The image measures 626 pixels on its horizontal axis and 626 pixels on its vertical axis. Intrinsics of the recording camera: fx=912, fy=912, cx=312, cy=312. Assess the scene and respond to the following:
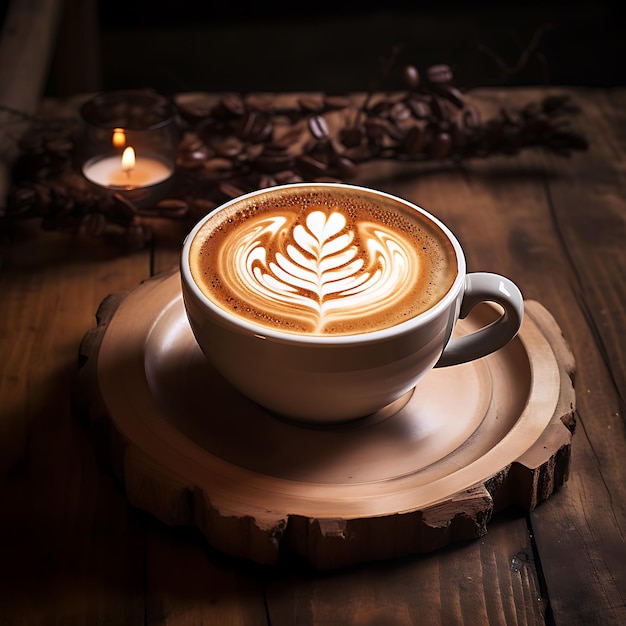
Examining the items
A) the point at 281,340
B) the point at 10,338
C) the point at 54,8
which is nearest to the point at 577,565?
the point at 281,340

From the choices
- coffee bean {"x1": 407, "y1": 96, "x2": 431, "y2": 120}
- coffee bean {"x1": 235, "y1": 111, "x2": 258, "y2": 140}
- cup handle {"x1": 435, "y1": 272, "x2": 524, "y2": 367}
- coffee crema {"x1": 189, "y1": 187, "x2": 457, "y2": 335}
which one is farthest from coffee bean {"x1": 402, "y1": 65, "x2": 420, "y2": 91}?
cup handle {"x1": 435, "y1": 272, "x2": 524, "y2": 367}

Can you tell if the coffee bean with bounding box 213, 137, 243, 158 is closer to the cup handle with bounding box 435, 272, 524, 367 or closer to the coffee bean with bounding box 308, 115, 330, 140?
the coffee bean with bounding box 308, 115, 330, 140

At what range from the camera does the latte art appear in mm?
958

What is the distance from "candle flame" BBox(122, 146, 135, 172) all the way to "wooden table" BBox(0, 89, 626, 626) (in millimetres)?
190

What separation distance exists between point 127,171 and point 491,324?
764 mm

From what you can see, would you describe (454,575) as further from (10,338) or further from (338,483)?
(10,338)

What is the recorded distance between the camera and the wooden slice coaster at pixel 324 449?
2.90 feet

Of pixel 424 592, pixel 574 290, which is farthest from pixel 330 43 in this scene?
pixel 424 592

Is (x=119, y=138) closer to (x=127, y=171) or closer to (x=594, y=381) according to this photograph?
(x=127, y=171)

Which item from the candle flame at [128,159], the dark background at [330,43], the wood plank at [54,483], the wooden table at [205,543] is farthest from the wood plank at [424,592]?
the dark background at [330,43]

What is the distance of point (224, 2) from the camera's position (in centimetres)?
330

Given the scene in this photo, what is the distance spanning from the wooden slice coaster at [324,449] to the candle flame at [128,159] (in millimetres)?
441

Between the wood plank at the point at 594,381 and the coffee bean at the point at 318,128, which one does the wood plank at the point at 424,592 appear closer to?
the wood plank at the point at 594,381

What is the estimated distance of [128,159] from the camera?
1.51 meters
